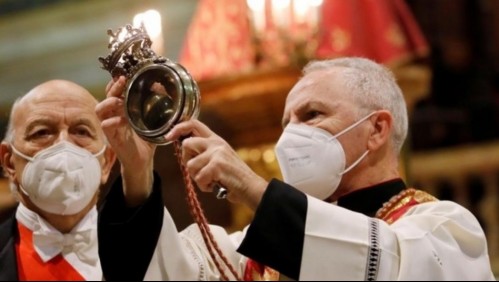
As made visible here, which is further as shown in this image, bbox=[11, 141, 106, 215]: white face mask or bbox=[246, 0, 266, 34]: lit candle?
bbox=[246, 0, 266, 34]: lit candle

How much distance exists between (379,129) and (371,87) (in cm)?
12

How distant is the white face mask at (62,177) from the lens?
3504 mm

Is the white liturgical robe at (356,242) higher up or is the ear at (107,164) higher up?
the white liturgical robe at (356,242)

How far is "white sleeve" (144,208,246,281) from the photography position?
3.24m

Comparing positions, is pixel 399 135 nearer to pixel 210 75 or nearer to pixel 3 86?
pixel 210 75

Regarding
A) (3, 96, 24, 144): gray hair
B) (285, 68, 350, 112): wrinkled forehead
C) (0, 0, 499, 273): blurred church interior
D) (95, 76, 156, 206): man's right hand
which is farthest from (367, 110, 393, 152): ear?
(3, 96, 24, 144): gray hair

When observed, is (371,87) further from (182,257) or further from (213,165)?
(213,165)

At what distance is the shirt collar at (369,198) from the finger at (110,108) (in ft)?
2.42

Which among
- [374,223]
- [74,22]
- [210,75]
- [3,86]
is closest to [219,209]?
[210,75]

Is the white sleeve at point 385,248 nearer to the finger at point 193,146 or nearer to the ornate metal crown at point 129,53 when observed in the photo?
the finger at point 193,146

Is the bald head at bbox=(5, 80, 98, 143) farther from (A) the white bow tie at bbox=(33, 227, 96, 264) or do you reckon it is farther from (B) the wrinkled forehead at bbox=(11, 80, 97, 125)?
(A) the white bow tie at bbox=(33, 227, 96, 264)

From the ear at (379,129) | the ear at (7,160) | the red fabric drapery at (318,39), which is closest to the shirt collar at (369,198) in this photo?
the ear at (379,129)

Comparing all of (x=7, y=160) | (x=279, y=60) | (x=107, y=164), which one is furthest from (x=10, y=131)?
(x=279, y=60)

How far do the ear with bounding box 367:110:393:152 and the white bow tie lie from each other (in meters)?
0.98
